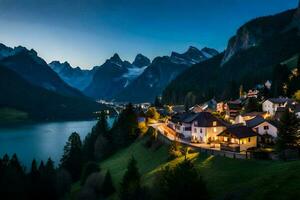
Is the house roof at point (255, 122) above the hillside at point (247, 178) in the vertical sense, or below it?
above

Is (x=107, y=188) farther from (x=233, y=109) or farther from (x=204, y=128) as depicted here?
(x=233, y=109)

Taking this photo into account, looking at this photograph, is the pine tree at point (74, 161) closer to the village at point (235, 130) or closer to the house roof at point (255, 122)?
the village at point (235, 130)

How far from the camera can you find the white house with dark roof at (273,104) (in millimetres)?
89988

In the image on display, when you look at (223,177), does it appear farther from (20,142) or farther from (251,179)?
(20,142)

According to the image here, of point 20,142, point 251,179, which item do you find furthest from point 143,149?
point 20,142

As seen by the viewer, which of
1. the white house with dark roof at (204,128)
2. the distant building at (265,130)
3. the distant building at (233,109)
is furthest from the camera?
the distant building at (233,109)

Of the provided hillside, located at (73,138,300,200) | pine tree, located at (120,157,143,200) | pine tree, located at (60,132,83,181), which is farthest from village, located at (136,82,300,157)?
pine tree, located at (60,132,83,181)

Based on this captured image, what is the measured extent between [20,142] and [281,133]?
138618 mm

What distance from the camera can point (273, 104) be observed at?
305ft

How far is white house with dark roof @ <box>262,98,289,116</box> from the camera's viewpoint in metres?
90.0

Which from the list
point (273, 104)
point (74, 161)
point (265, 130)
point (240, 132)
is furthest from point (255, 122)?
point (74, 161)

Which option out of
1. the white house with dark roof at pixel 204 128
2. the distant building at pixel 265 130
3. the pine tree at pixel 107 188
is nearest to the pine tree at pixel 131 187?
the pine tree at pixel 107 188

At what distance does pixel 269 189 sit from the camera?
30891 mm

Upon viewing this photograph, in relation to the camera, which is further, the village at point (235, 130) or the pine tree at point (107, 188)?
the village at point (235, 130)
